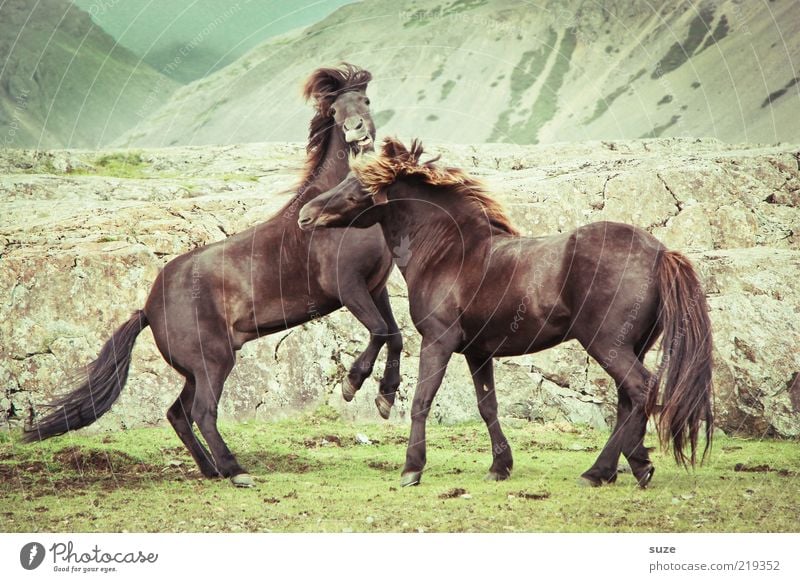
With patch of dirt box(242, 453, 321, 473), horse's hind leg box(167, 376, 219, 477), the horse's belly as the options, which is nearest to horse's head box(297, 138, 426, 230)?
the horse's belly

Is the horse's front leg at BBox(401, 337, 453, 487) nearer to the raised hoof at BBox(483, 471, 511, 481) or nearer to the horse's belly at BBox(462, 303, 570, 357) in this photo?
the horse's belly at BBox(462, 303, 570, 357)

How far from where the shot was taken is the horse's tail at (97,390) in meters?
11.2

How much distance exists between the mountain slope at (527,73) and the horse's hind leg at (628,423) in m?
7.42

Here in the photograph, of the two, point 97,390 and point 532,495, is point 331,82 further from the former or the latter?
point 532,495

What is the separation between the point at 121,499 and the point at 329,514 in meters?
2.36

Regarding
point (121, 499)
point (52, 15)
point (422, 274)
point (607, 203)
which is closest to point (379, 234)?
point (422, 274)

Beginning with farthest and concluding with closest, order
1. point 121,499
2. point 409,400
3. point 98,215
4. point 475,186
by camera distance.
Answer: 1. point 98,215
2. point 409,400
3. point 475,186
4. point 121,499

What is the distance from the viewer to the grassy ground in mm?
8938

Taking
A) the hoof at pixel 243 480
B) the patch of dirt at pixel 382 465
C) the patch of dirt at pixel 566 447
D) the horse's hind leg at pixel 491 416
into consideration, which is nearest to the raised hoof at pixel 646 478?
the horse's hind leg at pixel 491 416

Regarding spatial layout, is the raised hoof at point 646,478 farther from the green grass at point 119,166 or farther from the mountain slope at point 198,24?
the green grass at point 119,166

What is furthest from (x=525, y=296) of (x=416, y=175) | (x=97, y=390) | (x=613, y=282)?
(x=97, y=390)

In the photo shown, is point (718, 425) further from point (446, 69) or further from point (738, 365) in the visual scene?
point (446, 69)

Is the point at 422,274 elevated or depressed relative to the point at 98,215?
depressed

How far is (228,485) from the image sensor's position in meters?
10.6
